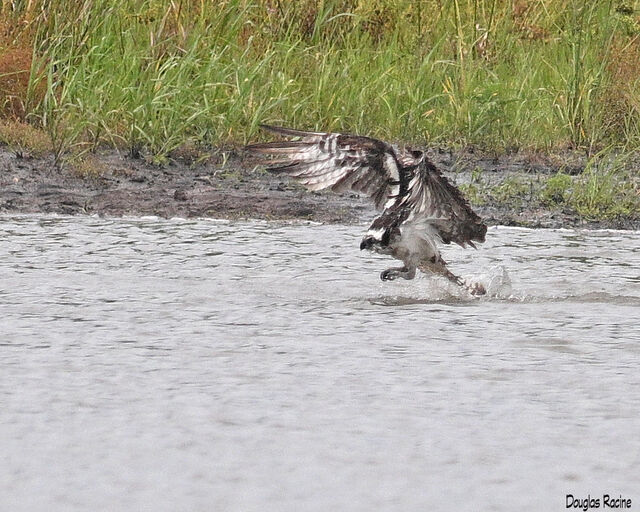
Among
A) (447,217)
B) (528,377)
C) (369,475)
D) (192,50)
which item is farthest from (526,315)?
(192,50)

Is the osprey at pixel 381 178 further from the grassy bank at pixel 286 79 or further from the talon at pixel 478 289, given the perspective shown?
the grassy bank at pixel 286 79

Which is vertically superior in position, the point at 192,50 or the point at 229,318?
the point at 192,50

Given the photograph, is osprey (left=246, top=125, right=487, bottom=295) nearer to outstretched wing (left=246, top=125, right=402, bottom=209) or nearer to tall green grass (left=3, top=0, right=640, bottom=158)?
outstretched wing (left=246, top=125, right=402, bottom=209)

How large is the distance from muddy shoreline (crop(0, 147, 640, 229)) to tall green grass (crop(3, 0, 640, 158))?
20 centimetres

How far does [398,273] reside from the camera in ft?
22.6

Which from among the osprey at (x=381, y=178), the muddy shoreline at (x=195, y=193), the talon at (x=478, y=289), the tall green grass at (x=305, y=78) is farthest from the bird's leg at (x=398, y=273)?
the tall green grass at (x=305, y=78)

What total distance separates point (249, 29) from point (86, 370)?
6.00 m

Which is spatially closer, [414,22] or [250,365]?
[250,365]

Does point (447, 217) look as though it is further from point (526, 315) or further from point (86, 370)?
point (86, 370)

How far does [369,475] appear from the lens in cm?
411

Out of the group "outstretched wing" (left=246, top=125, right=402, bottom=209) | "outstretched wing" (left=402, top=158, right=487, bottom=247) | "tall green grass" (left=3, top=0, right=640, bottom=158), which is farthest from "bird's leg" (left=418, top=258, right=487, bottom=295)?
"tall green grass" (left=3, top=0, right=640, bottom=158)

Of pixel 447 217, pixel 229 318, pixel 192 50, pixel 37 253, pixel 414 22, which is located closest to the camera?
pixel 229 318

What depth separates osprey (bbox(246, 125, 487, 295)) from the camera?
641 cm

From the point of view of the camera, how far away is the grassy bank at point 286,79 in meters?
9.38
